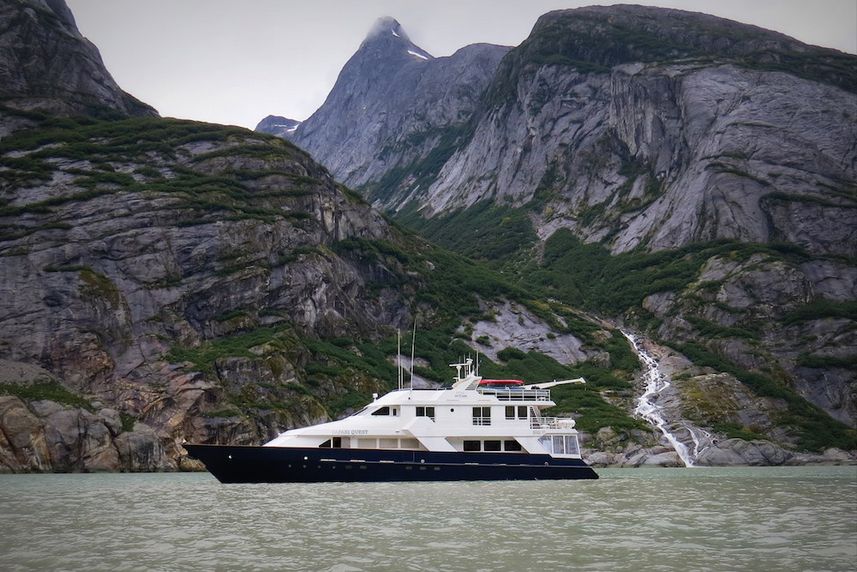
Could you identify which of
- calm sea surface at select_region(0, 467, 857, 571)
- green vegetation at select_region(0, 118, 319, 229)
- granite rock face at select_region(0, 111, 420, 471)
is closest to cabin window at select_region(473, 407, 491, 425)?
calm sea surface at select_region(0, 467, 857, 571)

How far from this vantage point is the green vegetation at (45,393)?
75125 mm

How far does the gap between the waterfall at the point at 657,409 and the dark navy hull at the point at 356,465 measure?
43.2 meters

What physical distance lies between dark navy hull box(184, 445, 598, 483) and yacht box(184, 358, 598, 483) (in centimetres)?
6

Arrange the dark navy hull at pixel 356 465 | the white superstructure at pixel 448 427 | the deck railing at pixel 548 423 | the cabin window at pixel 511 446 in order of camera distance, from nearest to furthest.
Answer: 1. the dark navy hull at pixel 356 465
2. the white superstructure at pixel 448 427
3. the cabin window at pixel 511 446
4. the deck railing at pixel 548 423

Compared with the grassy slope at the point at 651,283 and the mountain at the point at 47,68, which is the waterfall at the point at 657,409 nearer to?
the grassy slope at the point at 651,283

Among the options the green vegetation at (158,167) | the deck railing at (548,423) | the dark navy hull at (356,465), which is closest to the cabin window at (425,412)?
the dark navy hull at (356,465)

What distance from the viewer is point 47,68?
13862cm

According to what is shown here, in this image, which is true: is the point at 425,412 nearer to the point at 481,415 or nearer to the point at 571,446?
the point at 481,415

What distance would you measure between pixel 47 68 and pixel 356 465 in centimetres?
11152

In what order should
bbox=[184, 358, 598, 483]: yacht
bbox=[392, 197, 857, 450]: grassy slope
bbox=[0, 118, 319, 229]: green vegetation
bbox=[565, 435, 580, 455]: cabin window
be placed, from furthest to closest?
1. bbox=[392, 197, 857, 450]: grassy slope
2. bbox=[0, 118, 319, 229]: green vegetation
3. bbox=[565, 435, 580, 455]: cabin window
4. bbox=[184, 358, 598, 483]: yacht

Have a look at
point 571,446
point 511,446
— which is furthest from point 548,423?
point 511,446

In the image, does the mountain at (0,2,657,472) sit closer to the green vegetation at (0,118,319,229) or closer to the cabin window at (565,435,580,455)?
the green vegetation at (0,118,319,229)

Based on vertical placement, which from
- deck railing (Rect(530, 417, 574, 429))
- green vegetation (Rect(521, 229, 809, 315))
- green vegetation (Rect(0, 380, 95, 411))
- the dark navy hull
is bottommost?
the dark navy hull

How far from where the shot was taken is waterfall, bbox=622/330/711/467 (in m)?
97.1
